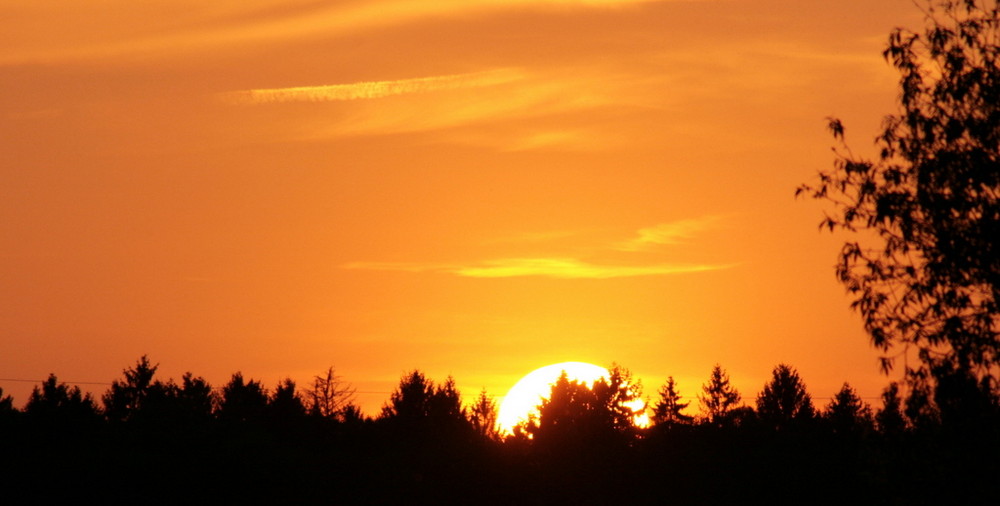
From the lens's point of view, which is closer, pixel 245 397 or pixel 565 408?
pixel 565 408

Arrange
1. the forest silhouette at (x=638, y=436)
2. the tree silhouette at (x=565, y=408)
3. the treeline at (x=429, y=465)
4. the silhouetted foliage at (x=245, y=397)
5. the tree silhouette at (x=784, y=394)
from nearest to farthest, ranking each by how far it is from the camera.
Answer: the forest silhouette at (x=638, y=436) < the treeline at (x=429, y=465) < the tree silhouette at (x=565, y=408) < the silhouetted foliage at (x=245, y=397) < the tree silhouette at (x=784, y=394)

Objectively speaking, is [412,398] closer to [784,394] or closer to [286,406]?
[286,406]

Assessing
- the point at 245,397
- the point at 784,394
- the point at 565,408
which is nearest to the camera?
the point at 565,408

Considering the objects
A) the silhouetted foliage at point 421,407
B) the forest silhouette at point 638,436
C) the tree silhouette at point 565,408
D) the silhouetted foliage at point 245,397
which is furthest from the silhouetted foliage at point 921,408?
the silhouetted foliage at point 245,397

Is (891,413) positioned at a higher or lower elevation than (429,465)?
lower

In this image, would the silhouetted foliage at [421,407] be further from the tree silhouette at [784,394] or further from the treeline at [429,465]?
the tree silhouette at [784,394]

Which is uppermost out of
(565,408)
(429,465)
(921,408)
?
(565,408)

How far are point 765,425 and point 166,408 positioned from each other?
33142mm

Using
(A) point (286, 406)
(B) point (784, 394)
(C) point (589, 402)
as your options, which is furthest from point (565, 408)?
(B) point (784, 394)

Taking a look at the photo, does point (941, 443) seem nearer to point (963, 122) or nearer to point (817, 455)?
point (963, 122)

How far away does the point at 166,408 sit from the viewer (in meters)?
67.3

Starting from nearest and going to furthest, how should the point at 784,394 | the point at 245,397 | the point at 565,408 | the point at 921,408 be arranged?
the point at 921,408
the point at 565,408
the point at 245,397
the point at 784,394

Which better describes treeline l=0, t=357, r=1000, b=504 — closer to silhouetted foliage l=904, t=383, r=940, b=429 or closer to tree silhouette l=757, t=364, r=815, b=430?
silhouetted foliage l=904, t=383, r=940, b=429

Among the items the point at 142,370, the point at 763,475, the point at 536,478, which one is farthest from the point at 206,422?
the point at 142,370
